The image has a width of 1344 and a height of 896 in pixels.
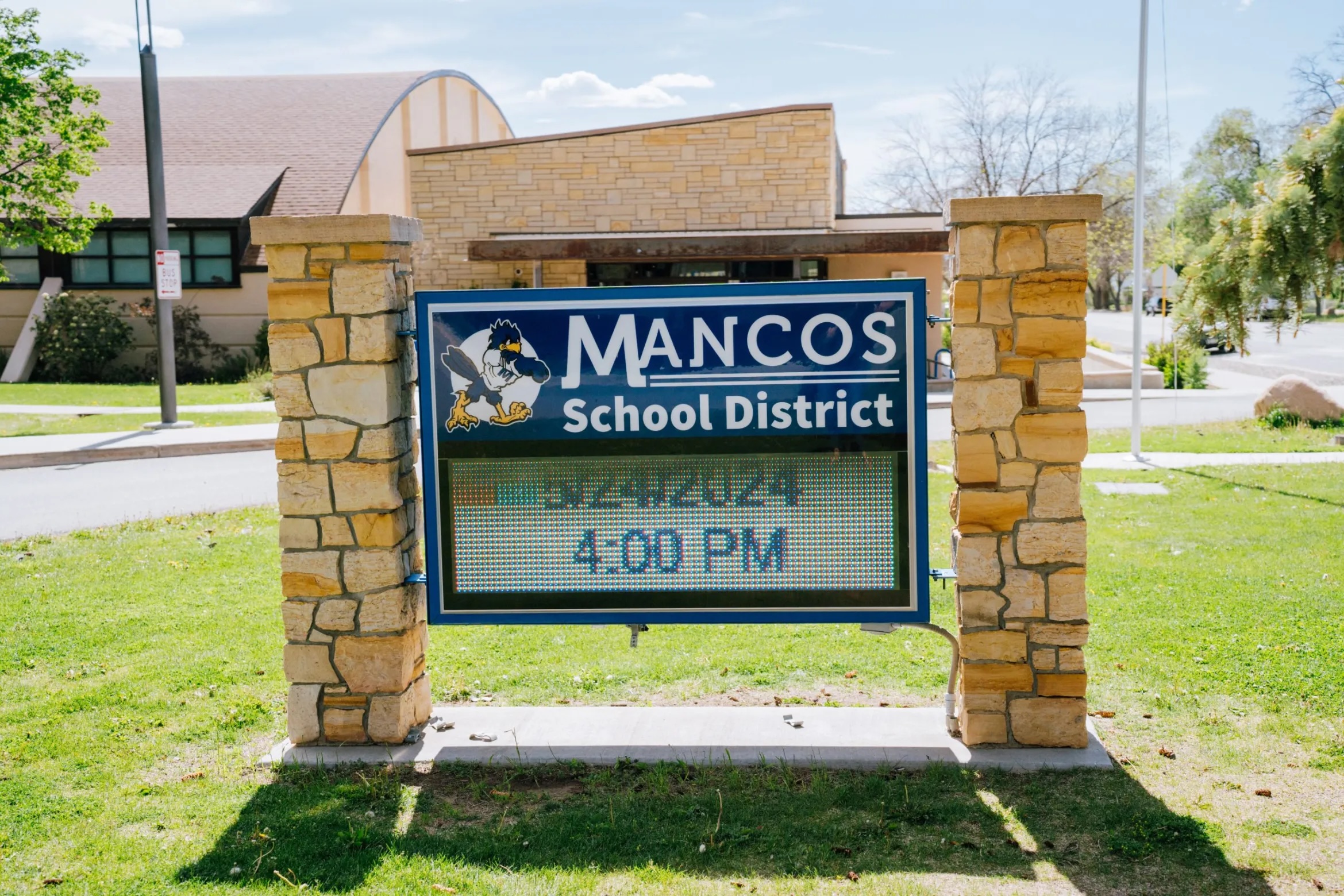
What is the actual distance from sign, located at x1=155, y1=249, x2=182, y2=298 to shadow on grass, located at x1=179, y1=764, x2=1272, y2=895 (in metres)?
14.3

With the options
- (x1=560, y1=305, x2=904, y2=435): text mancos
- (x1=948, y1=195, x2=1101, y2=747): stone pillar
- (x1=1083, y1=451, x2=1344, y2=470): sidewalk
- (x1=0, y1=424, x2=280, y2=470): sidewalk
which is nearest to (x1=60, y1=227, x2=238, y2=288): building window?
(x1=0, y1=424, x2=280, y2=470): sidewalk

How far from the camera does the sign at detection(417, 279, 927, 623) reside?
17.0 feet

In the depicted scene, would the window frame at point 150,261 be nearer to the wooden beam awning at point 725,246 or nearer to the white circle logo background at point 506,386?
the wooden beam awning at point 725,246

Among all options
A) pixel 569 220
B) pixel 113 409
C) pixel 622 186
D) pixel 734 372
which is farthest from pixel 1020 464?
pixel 569 220

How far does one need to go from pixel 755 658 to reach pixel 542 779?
6.62 feet

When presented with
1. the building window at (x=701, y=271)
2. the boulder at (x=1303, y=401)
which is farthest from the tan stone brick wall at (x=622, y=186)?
the boulder at (x=1303, y=401)

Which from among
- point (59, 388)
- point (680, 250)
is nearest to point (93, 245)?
point (59, 388)

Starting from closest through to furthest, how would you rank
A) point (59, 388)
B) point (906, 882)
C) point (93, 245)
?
point (906, 882), point (59, 388), point (93, 245)

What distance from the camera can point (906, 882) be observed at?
4043 mm

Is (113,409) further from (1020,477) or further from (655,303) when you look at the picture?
(1020,477)

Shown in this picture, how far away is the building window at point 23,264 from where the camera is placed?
97.1 feet

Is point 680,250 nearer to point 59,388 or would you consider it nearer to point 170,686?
point 59,388

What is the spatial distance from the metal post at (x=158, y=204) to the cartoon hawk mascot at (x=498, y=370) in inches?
549

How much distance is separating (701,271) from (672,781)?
2386cm
